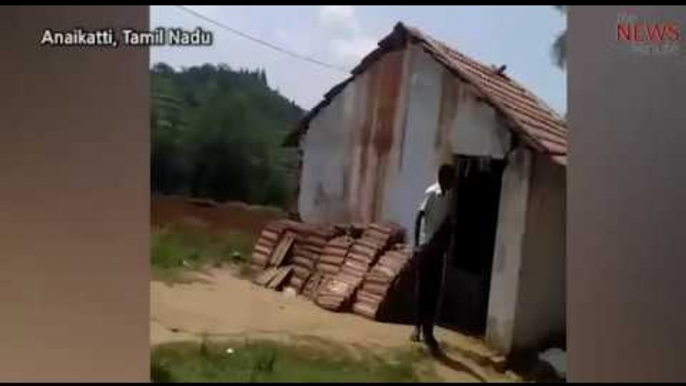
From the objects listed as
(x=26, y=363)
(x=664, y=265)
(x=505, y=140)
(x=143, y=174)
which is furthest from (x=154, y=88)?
(x=664, y=265)

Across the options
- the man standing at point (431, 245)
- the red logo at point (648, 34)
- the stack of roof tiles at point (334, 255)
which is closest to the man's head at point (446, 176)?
the man standing at point (431, 245)

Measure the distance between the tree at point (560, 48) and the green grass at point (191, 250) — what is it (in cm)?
78

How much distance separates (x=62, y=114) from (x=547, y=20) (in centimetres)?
→ 106

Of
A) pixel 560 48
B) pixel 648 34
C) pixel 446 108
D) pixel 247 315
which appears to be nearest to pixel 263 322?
pixel 247 315

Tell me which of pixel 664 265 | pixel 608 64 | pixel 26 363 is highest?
pixel 608 64

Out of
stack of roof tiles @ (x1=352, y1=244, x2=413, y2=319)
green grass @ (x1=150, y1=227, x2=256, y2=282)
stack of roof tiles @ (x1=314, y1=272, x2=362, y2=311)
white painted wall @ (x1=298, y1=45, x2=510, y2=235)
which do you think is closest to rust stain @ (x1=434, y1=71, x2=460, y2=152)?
white painted wall @ (x1=298, y1=45, x2=510, y2=235)

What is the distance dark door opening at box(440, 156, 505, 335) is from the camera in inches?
69.7

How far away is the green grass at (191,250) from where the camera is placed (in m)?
1.70

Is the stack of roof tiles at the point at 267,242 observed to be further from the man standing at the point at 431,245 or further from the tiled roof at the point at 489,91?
the man standing at the point at 431,245

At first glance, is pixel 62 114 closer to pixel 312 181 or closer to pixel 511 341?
pixel 312 181

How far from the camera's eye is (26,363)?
1.70m

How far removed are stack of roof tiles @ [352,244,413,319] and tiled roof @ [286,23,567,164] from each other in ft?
1.09

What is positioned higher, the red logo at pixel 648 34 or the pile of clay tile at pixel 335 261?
the red logo at pixel 648 34

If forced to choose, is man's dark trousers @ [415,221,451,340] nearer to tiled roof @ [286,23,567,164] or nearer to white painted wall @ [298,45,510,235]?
white painted wall @ [298,45,510,235]
